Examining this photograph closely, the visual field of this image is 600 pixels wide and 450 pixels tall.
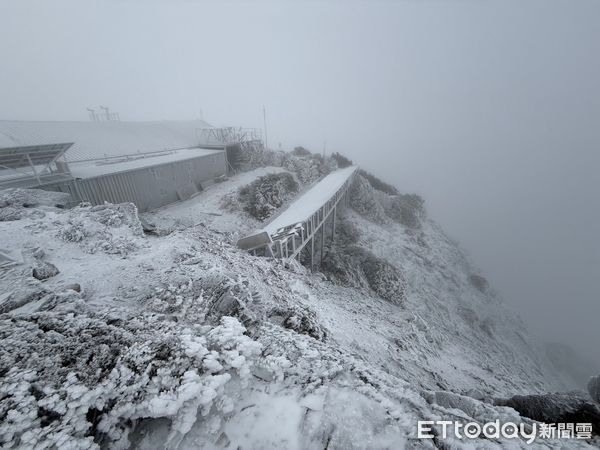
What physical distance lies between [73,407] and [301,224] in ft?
42.0

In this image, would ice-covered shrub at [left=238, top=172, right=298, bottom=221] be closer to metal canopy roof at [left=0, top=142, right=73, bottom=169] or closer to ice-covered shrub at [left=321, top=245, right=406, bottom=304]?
ice-covered shrub at [left=321, top=245, right=406, bottom=304]

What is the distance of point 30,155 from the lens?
1303 cm

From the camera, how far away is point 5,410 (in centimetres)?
323

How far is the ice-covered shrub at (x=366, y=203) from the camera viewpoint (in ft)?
103

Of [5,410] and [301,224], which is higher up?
[5,410]

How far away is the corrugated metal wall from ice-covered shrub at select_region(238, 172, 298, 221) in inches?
203

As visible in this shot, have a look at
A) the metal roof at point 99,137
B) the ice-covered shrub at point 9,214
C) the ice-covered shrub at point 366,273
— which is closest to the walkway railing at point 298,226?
the ice-covered shrub at point 366,273

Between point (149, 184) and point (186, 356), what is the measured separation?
58.7 feet

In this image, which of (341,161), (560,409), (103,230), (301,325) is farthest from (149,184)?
(341,161)

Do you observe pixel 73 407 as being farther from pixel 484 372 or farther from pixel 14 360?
pixel 484 372

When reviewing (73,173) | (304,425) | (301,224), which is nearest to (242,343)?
(304,425)

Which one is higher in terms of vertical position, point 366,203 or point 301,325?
point 301,325

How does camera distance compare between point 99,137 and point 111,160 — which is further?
point 99,137

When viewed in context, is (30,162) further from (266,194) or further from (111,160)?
(266,194)
